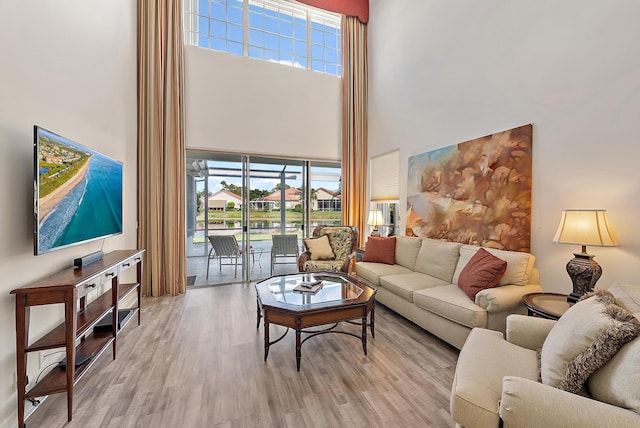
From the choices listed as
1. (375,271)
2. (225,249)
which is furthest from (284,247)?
(375,271)

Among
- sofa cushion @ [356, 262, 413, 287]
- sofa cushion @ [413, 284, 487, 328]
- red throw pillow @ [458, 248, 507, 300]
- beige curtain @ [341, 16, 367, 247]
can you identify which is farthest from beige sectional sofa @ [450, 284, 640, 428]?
beige curtain @ [341, 16, 367, 247]

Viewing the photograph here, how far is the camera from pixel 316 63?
5.29 meters

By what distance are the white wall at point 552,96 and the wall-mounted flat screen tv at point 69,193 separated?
3.88 meters

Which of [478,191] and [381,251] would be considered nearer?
[478,191]

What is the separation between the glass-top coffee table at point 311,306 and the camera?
224 centimetres

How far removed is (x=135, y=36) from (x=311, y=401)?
4.99m

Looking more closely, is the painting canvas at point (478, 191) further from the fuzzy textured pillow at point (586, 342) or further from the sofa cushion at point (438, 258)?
the fuzzy textured pillow at point (586, 342)

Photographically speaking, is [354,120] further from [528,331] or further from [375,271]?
[528,331]

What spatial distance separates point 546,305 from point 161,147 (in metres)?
4.83

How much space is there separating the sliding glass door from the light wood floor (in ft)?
5.69

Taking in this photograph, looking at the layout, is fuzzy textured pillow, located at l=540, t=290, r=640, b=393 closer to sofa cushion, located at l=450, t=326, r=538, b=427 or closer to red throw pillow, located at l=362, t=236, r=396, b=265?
sofa cushion, located at l=450, t=326, r=538, b=427

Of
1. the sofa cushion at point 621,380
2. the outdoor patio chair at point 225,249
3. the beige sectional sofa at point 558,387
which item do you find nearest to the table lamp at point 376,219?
the outdoor patio chair at point 225,249

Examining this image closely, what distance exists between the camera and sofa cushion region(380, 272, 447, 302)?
9.85 ft

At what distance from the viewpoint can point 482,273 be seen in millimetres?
2580
